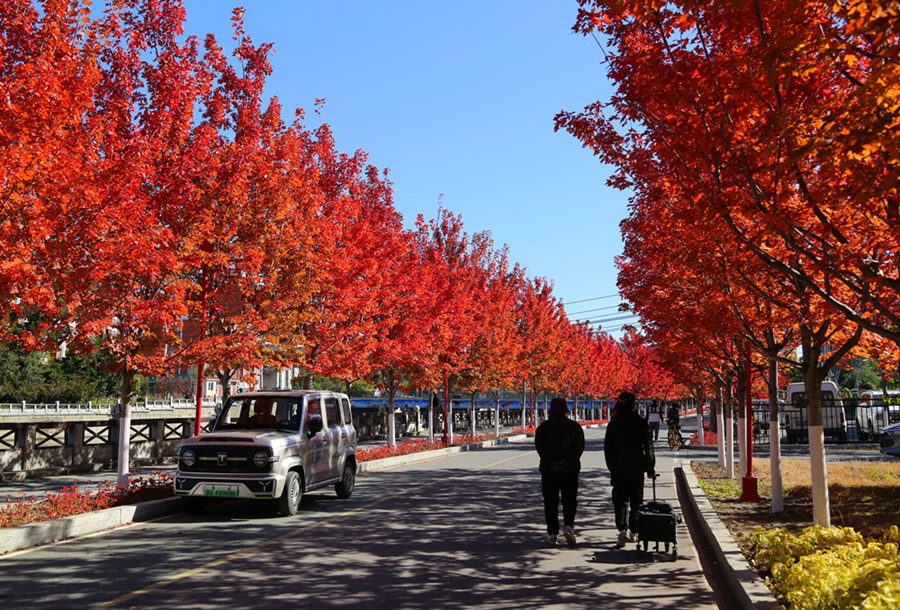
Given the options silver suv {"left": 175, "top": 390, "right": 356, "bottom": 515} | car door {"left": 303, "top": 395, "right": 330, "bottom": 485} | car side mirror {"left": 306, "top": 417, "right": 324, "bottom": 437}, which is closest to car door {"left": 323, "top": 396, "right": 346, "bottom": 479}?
silver suv {"left": 175, "top": 390, "right": 356, "bottom": 515}

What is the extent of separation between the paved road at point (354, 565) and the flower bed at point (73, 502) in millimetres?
806

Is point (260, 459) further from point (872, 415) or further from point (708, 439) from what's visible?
point (872, 415)

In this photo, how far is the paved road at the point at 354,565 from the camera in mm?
6906

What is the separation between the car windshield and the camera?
13.0m

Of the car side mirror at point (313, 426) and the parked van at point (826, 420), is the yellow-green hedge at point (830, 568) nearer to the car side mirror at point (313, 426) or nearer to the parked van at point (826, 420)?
the car side mirror at point (313, 426)

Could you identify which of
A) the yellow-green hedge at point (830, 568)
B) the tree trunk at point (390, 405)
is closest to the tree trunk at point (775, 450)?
the yellow-green hedge at point (830, 568)

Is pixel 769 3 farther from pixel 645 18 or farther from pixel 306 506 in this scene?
pixel 306 506

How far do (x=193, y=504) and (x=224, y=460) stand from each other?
125 cm

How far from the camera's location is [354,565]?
836 cm

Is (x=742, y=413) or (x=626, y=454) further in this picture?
(x=742, y=413)

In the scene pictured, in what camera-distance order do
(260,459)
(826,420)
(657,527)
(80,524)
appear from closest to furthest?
(657,527), (80,524), (260,459), (826,420)

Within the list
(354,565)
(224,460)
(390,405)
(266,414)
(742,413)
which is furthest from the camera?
(390,405)

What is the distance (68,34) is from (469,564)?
952 centimetres

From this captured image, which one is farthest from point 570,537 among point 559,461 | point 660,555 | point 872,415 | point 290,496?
point 872,415
